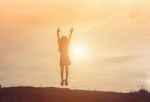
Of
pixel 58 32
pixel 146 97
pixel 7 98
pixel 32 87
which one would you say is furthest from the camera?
pixel 58 32

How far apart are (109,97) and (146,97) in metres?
2.41

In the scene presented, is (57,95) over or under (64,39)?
under

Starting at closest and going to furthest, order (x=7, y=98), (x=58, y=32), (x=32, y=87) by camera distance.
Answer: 1. (x=7, y=98)
2. (x=32, y=87)
3. (x=58, y=32)

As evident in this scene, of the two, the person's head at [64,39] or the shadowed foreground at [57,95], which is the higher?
the person's head at [64,39]

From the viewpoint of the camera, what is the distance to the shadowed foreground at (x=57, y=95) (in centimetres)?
2198

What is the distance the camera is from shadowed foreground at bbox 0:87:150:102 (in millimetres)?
21984

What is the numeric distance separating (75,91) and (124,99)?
8.02ft

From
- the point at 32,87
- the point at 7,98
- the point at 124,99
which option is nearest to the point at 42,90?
the point at 32,87

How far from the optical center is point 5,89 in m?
22.7

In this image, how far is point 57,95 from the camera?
74.7ft

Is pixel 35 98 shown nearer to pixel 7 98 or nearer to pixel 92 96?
pixel 7 98

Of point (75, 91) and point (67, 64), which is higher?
point (67, 64)

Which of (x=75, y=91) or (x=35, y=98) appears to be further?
(x=75, y=91)

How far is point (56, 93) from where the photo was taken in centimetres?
2302
